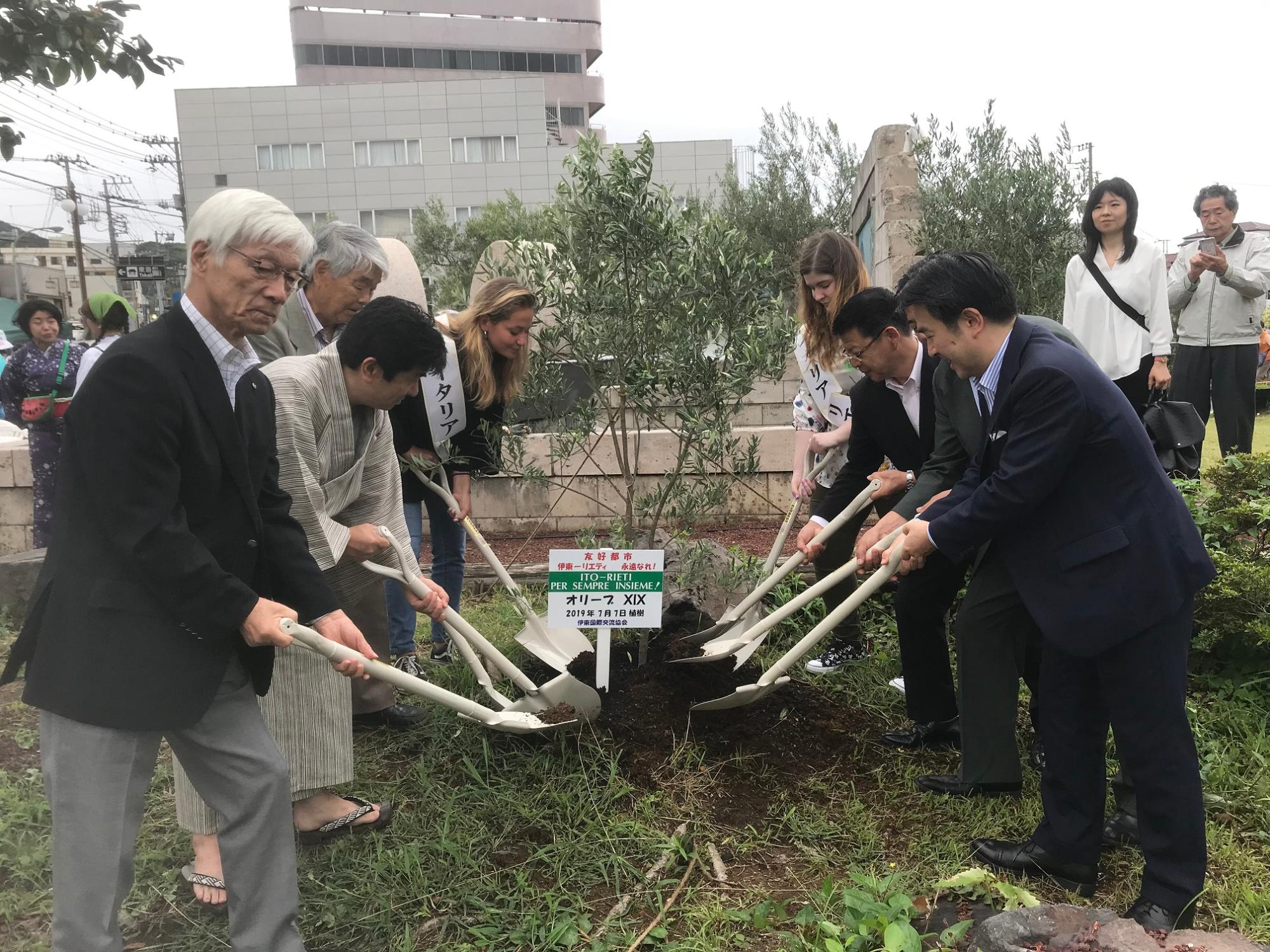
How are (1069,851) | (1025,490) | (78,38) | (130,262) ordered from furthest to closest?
(130,262) < (78,38) < (1069,851) < (1025,490)

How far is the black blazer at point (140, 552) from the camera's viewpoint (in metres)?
1.80

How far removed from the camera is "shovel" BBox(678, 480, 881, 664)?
11.5 feet

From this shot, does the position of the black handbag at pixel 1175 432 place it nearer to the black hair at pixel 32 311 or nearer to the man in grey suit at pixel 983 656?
the man in grey suit at pixel 983 656

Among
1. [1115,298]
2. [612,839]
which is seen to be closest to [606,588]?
[612,839]

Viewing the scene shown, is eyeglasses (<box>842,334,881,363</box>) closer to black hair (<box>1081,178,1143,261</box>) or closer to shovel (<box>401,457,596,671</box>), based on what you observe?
shovel (<box>401,457,596,671</box>)

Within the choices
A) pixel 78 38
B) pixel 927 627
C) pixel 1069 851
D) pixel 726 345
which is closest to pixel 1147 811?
pixel 1069 851

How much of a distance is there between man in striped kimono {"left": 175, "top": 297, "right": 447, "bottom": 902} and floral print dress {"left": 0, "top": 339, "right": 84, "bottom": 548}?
13.0 feet

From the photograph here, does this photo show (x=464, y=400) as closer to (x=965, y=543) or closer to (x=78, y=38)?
(x=78, y=38)

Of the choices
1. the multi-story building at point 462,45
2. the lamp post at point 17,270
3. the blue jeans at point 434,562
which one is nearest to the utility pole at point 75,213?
the lamp post at point 17,270

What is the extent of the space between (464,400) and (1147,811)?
2.88 meters

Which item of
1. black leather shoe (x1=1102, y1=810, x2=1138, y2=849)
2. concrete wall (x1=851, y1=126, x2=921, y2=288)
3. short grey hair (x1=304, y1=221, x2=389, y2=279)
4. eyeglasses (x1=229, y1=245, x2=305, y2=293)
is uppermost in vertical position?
concrete wall (x1=851, y1=126, x2=921, y2=288)

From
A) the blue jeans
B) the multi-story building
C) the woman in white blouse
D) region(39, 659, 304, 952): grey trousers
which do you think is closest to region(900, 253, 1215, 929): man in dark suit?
region(39, 659, 304, 952): grey trousers

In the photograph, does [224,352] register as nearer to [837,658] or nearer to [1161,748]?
[1161,748]

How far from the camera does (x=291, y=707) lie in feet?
9.33
